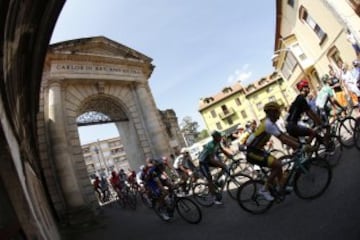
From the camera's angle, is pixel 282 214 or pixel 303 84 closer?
pixel 282 214

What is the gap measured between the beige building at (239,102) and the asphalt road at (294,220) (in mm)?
44744

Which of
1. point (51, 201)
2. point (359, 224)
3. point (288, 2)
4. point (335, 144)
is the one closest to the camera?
point (359, 224)

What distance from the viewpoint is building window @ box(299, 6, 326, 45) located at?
19258 millimetres

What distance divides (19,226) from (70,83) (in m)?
11.9

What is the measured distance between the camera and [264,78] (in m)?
53.5

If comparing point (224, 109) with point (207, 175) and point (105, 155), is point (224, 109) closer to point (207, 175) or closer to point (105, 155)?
point (105, 155)

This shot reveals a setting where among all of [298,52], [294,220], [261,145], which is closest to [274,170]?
[261,145]

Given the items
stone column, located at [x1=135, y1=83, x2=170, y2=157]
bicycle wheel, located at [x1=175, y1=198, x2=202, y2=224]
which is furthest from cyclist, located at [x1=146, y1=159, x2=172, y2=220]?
stone column, located at [x1=135, y1=83, x2=170, y2=157]

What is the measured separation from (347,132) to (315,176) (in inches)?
96.6

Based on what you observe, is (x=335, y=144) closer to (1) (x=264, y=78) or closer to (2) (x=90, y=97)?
(2) (x=90, y=97)

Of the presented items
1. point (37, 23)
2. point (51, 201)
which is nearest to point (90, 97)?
point (51, 201)

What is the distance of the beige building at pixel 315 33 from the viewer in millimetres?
14391

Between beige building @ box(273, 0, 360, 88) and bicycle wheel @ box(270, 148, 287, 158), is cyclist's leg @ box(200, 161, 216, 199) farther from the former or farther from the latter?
beige building @ box(273, 0, 360, 88)

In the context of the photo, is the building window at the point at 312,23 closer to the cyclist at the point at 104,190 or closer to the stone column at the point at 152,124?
the stone column at the point at 152,124
